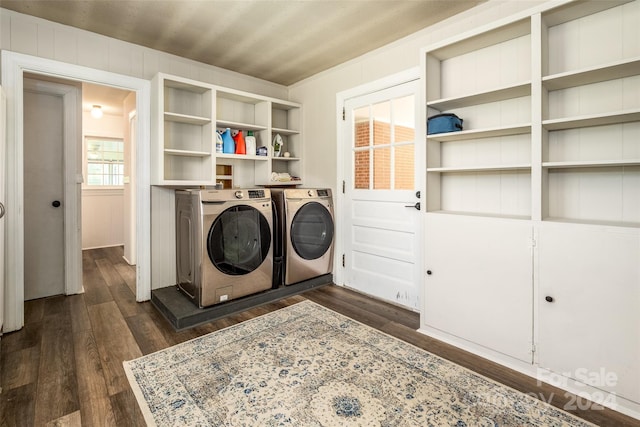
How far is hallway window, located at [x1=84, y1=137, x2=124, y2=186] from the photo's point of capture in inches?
219

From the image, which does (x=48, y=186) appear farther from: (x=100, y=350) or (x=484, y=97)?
(x=484, y=97)

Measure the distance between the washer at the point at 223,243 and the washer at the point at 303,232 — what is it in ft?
0.54

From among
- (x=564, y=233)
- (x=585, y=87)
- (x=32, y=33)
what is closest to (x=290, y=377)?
(x=564, y=233)

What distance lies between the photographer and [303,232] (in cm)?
323

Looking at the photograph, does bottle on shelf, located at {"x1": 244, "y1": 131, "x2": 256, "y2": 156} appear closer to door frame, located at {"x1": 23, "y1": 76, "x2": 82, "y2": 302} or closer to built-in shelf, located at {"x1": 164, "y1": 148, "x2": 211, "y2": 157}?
built-in shelf, located at {"x1": 164, "y1": 148, "x2": 211, "y2": 157}

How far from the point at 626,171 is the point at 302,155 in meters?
2.84

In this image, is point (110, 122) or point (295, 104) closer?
point (295, 104)

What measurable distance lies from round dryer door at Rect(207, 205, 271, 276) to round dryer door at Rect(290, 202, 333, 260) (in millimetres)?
332

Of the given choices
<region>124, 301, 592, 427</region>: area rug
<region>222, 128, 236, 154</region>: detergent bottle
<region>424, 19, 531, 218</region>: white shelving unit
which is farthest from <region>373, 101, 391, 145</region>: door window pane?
<region>124, 301, 592, 427</region>: area rug

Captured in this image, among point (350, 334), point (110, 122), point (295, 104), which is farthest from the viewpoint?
point (110, 122)

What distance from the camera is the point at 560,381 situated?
1.73 m

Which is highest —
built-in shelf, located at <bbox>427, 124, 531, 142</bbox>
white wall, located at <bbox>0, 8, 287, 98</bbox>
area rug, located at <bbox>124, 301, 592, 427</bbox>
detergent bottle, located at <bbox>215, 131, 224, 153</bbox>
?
white wall, located at <bbox>0, 8, 287, 98</bbox>

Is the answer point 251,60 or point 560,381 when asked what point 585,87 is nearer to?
point 560,381

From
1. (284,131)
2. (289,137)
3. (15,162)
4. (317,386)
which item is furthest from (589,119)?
(15,162)
